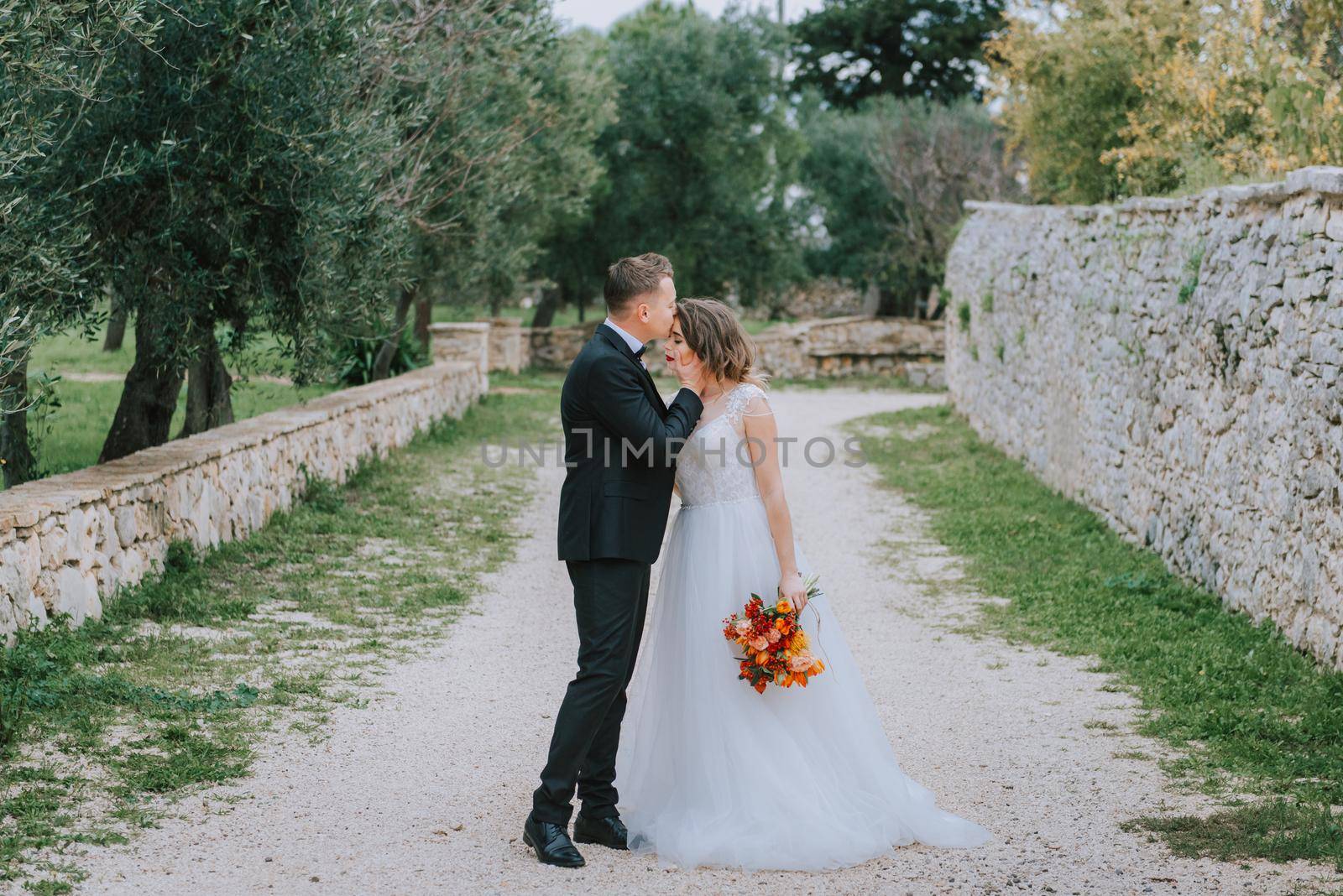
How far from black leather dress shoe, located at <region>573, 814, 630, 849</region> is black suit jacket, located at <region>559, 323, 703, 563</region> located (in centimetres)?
88

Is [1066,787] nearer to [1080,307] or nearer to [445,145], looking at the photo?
[1080,307]

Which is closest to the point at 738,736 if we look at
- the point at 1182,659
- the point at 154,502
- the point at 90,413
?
the point at 1182,659

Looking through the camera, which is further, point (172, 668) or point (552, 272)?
point (552, 272)

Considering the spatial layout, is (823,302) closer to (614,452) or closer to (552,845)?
(614,452)

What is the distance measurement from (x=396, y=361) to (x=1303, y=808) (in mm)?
14851

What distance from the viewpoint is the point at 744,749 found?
421 cm

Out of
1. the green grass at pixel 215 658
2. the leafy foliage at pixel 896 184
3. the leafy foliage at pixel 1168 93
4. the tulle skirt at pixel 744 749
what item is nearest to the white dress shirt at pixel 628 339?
the tulle skirt at pixel 744 749

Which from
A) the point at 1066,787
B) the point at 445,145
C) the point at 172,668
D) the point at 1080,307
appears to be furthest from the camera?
the point at 445,145

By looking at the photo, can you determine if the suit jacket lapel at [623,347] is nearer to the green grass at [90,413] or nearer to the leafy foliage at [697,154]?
the green grass at [90,413]

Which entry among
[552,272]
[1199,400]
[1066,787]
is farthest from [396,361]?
[1066,787]

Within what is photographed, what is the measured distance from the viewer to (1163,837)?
13.8 feet

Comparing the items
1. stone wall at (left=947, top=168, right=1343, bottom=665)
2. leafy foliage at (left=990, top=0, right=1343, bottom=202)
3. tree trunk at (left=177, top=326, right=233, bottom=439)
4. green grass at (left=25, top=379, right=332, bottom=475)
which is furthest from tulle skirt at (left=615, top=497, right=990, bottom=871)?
tree trunk at (left=177, top=326, right=233, bottom=439)

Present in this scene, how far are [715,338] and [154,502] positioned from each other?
426 centimetres

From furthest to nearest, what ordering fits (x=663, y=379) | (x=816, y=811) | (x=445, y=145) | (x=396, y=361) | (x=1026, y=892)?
(x=663, y=379) → (x=396, y=361) → (x=445, y=145) → (x=816, y=811) → (x=1026, y=892)
